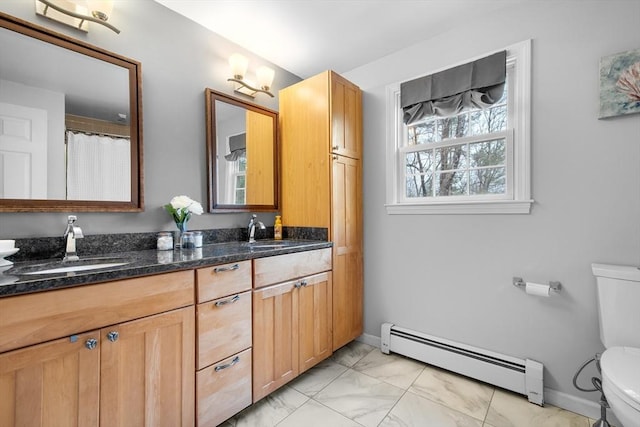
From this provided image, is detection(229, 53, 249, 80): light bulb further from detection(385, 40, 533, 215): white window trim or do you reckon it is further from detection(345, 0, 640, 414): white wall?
detection(385, 40, 533, 215): white window trim

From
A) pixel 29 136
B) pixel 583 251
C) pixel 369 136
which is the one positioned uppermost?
pixel 369 136

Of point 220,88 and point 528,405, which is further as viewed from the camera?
point 220,88

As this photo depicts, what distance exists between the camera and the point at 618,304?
1.37m

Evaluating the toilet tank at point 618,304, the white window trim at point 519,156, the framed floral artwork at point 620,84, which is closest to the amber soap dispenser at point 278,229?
the white window trim at point 519,156

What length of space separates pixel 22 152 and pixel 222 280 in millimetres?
1130

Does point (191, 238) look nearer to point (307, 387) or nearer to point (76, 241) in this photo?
point (76, 241)

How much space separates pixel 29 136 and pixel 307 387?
2081 millimetres

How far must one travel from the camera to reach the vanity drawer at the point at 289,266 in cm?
159

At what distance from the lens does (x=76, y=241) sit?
1466mm

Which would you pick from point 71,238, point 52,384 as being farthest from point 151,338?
point 71,238

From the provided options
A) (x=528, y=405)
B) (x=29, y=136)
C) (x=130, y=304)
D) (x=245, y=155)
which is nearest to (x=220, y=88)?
(x=245, y=155)

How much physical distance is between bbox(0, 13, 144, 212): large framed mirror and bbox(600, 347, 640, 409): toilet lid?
2426mm

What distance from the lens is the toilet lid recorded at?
3.39 ft

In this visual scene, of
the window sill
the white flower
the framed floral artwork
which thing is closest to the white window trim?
the window sill
